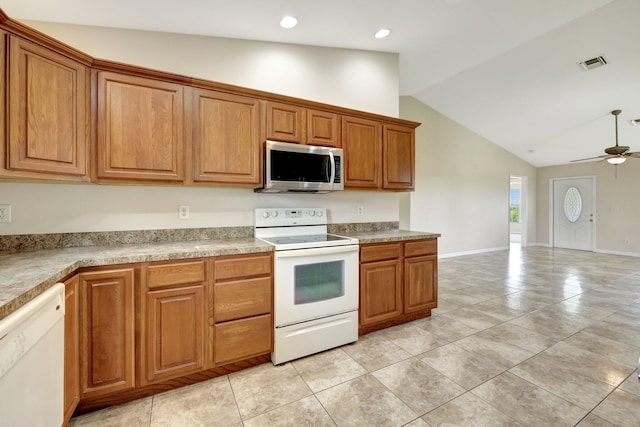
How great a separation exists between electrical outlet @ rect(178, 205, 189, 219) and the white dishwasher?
3.62ft

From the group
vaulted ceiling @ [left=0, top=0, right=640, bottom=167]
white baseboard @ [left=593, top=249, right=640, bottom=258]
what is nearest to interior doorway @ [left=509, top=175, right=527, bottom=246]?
white baseboard @ [left=593, top=249, right=640, bottom=258]

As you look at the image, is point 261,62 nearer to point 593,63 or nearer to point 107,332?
point 107,332

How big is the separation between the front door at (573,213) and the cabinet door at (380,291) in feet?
25.0

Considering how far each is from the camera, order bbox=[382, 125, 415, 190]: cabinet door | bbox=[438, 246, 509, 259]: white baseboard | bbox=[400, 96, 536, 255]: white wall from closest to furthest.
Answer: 1. bbox=[382, 125, 415, 190]: cabinet door
2. bbox=[400, 96, 536, 255]: white wall
3. bbox=[438, 246, 509, 259]: white baseboard

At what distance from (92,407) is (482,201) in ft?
25.0

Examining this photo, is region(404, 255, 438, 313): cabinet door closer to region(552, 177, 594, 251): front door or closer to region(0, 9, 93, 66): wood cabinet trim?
region(0, 9, 93, 66): wood cabinet trim

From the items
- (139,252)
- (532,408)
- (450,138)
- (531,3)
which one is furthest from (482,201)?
(139,252)

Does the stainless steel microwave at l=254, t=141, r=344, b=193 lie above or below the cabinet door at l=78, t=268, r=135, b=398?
above

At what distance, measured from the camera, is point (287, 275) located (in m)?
2.16

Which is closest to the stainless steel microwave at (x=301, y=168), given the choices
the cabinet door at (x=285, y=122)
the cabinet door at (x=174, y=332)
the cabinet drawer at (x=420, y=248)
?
the cabinet door at (x=285, y=122)

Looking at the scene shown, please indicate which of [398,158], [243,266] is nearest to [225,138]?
[243,266]

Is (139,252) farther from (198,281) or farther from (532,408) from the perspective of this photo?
(532,408)

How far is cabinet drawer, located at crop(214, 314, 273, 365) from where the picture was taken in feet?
6.51

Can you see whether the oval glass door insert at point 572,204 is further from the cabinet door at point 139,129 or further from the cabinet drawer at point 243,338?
the cabinet door at point 139,129
